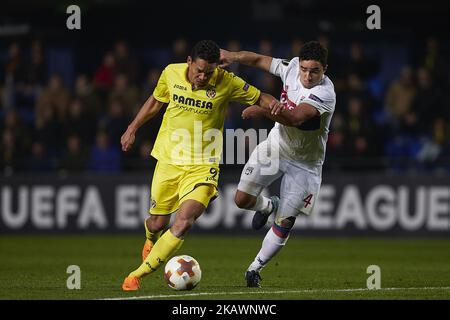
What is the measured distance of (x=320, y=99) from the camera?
36.0 ft

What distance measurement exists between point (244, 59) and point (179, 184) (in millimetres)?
1525

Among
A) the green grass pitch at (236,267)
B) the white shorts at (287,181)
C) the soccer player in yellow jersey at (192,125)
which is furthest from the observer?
the white shorts at (287,181)

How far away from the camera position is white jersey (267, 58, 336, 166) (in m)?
11.0

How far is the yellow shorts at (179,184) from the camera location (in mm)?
10758

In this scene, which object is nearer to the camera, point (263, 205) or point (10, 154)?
point (263, 205)

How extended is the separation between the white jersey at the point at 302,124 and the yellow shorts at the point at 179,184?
96 cm

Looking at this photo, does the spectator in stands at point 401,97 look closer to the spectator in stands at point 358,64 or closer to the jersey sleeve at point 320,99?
the spectator in stands at point 358,64

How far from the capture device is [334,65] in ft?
67.2

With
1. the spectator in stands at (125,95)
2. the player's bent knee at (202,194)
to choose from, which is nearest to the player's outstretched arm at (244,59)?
the player's bent knee at (202,194)

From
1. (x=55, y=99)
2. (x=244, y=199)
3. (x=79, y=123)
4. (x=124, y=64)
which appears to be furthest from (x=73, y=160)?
(x=244, y=199)

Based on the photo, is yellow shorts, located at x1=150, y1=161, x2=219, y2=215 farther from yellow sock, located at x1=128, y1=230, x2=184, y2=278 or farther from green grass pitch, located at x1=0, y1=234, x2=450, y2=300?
green grass pitch, located at x1=0, y1=234, x2=450, y2=300

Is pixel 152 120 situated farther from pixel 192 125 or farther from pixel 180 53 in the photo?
pixel 192 125

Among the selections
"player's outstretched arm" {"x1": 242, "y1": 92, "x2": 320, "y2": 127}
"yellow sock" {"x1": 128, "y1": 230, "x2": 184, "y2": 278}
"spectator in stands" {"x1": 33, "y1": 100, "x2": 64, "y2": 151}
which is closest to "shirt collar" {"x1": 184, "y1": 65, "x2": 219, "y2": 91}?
"player's outstretched arm" {"x1": 242, "y1": 92, "x2": 320, "y2": 127}

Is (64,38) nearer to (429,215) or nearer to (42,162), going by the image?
(42,162)
